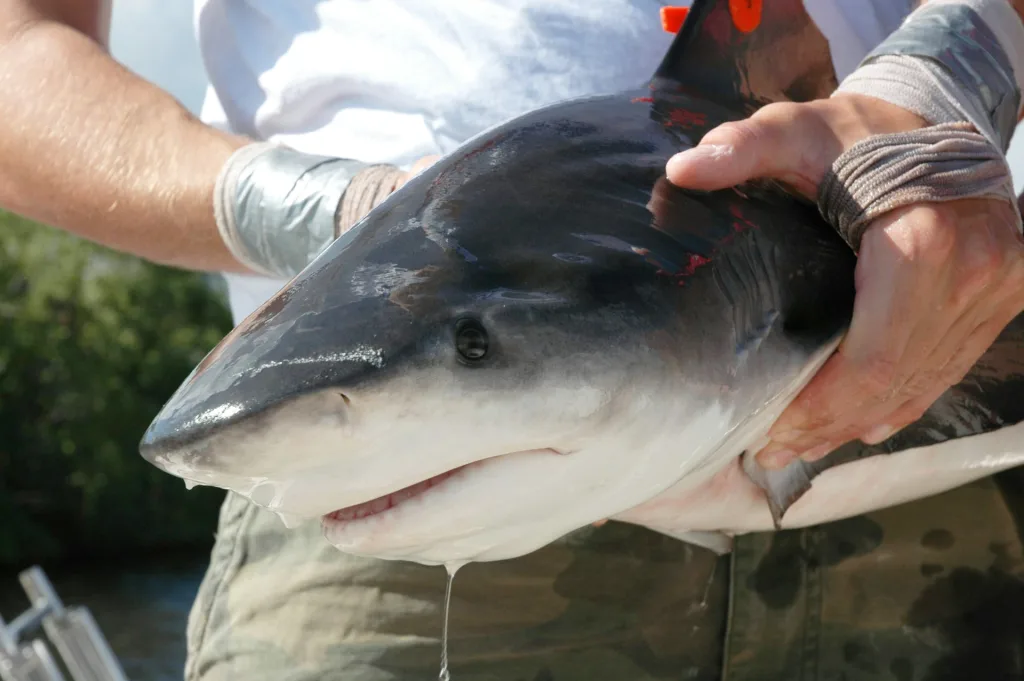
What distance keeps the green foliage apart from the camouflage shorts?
1047 inches

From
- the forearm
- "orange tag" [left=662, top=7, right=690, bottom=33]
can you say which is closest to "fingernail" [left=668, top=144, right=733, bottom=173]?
"orange tag" [left=662, top=7, right=690, bottom=33]

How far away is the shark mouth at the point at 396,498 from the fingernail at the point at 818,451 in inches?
24.5

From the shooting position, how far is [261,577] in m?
2.21

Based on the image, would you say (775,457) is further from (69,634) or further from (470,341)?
(69,634)

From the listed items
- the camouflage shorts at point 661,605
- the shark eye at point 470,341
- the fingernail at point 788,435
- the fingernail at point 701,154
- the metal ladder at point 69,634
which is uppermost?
the shark eye at point 470,341

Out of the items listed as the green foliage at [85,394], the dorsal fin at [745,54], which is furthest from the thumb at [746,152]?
the green foliage at [85,394]

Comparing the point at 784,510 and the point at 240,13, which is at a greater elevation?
the point at 240,13

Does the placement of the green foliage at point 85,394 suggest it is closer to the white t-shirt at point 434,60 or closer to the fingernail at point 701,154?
the white t-shirt at point 434,60

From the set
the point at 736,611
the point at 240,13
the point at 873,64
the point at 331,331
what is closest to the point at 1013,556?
the point at 736,611

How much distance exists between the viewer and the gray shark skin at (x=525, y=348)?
104 centimetres

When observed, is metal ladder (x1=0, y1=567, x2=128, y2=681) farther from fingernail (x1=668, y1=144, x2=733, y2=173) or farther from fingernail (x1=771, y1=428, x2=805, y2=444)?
fingernail (x1=668, y1=144, x2=733, y2=173)

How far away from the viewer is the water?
73.6ft

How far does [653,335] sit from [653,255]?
0.38 feet

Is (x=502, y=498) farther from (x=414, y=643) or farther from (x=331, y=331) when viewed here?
(x=414, y=643)
